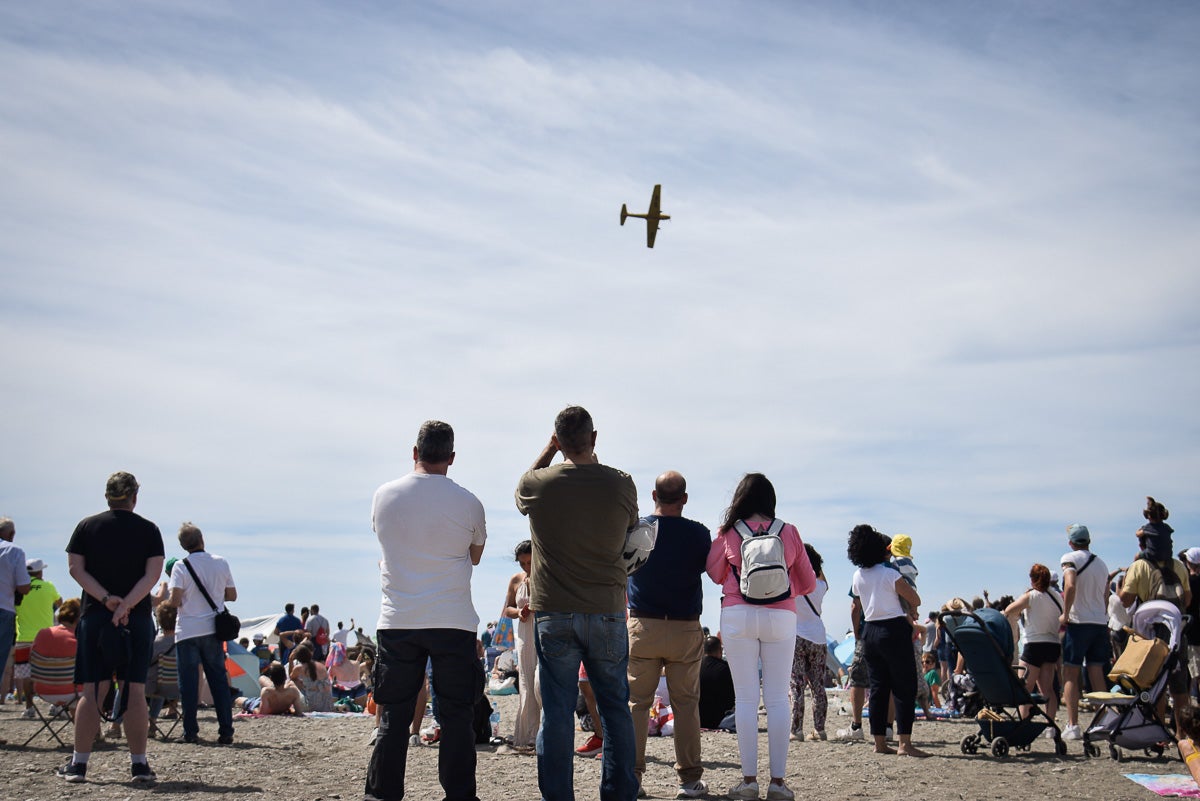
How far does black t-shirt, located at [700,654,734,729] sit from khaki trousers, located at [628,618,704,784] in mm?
5135

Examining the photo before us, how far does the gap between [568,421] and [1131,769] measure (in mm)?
5875

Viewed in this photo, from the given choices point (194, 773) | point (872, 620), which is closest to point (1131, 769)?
point (872, 620)

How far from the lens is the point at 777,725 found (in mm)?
6590

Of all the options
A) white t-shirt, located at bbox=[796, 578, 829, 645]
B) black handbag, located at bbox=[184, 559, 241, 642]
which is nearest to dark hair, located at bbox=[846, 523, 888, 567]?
white t-shirt, located at bbox=[796, 578, 829, 645]

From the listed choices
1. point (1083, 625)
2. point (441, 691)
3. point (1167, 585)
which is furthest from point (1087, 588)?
point (441, 691)

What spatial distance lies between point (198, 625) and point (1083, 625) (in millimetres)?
8313

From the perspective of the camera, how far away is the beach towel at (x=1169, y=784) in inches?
279

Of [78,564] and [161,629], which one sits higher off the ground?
[78,564]

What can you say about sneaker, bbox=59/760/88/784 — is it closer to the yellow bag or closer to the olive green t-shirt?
the olive green t-shirt

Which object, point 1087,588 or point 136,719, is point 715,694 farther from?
point 136,719

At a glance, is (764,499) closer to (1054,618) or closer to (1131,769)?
(1131,769)

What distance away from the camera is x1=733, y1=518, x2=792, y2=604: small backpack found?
653 centimetres

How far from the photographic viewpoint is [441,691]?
5.36 m

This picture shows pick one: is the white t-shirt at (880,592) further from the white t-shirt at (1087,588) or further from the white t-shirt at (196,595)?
the white t-shirt at (196,595)
